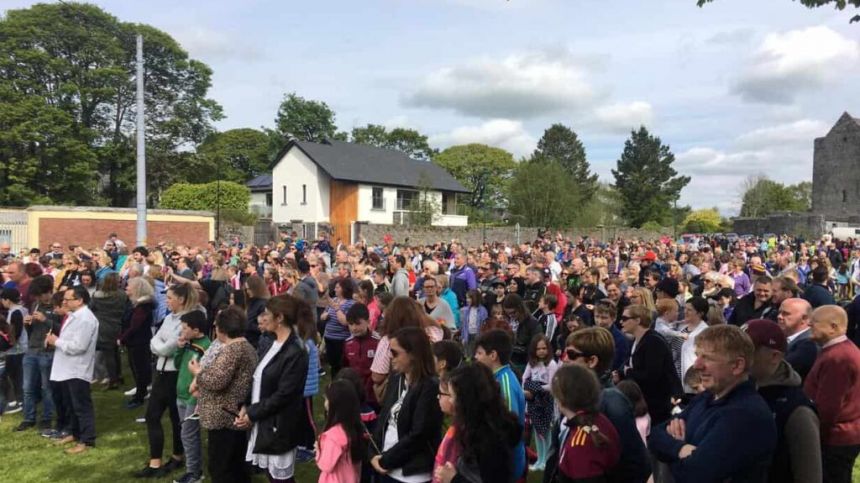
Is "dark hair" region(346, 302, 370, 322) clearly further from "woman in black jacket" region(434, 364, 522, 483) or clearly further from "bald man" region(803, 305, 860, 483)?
"bald man" region(803, 305, 860, 483)

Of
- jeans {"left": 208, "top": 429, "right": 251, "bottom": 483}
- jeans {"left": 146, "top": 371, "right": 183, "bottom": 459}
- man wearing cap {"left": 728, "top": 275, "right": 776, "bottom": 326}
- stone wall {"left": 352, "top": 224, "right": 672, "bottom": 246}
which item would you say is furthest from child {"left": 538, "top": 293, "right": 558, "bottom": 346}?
stone wall {"left": 352, "top": 224, "right": 672, "bottom": 246}

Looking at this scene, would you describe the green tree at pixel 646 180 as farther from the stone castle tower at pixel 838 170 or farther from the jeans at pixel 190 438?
the jeans at pixel 190 438

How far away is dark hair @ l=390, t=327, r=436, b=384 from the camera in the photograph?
3.68 m

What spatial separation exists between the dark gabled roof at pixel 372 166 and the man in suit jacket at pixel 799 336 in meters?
37.8

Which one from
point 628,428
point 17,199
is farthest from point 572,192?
point 628,428

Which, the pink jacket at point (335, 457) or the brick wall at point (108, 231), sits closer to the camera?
the pink jacket at point (335, 457)

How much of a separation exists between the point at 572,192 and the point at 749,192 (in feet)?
121

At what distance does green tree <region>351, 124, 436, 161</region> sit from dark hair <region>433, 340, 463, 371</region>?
6995 centimetres

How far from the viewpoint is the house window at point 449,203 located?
4728 cm

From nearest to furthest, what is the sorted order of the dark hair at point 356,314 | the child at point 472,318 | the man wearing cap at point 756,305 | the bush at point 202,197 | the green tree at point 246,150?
the dark hair at point 356,314 < the man wearing cap at point 756,305 < the child at point 472,318 < the bush at point 202,197 < the green tree at point 246,150

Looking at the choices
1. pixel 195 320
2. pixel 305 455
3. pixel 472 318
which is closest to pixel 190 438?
pixel 195 320

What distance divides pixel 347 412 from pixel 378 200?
132 feet

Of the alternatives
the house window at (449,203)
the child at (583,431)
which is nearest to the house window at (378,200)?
the house window at (449,203)

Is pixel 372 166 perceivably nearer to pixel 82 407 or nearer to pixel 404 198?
pixel 404 198
